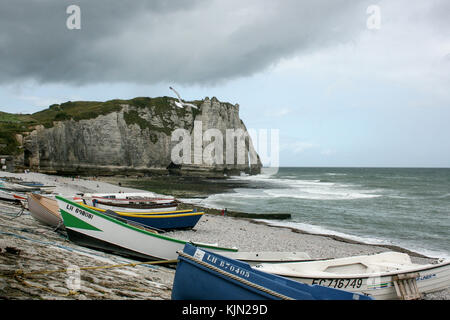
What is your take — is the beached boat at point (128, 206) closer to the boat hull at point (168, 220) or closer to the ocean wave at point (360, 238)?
the boat hull at point (168, 220)

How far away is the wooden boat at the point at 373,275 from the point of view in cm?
703

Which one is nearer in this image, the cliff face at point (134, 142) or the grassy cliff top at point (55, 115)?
the grassy cliff top at point (55, 115)

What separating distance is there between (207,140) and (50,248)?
275 ft

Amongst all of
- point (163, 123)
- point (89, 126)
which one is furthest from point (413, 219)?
point (163, 123)

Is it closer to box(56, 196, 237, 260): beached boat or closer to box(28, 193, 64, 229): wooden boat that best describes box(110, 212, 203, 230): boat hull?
box(28, 193, 64, 229): wooden boat

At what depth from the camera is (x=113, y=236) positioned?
10.3m

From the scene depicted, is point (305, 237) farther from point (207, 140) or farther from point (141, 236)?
point (207, 140)

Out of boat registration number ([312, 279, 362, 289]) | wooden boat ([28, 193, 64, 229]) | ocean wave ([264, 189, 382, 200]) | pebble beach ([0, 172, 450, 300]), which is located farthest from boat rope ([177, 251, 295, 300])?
ocean wave ([264, 189, 382, 200])

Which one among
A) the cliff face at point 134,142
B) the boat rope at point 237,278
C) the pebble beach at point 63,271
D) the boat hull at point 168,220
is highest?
the cliff face at point 134,142

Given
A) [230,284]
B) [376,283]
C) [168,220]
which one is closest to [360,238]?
[168,220]

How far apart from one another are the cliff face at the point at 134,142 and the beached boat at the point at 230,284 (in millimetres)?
57625

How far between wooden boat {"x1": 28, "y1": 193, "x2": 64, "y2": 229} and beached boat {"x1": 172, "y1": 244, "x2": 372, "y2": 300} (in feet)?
28.0
